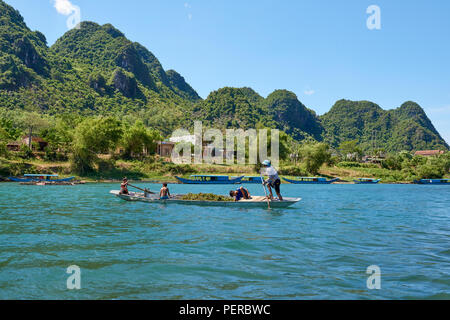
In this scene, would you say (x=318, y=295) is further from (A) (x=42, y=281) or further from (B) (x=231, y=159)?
(B) (x=231, y=159)

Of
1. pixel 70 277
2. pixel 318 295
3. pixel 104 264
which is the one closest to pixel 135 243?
pixel 104 264

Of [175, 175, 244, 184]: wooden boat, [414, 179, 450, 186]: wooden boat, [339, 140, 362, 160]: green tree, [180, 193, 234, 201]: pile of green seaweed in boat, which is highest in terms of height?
[339, 140, 362, 160]: green tree

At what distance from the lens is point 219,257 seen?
407 inches

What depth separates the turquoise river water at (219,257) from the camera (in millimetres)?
7414

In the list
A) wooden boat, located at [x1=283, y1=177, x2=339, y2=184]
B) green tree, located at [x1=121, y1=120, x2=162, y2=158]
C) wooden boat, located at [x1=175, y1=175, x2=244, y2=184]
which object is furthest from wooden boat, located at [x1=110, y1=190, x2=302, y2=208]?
green tree, located at [x1=121, y1=120, x2=162, y2=158]

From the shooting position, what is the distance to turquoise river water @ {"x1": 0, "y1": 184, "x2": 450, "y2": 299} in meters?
7.41

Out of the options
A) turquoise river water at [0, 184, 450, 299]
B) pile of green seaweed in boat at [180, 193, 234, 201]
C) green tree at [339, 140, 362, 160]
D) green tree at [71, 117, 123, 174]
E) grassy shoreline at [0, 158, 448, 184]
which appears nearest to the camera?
turquoise river water at [0, 184, 450, 299]

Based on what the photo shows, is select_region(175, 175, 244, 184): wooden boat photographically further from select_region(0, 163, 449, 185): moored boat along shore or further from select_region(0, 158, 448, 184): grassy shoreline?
select_region(0, 158, 448, 184): grassy shoreline

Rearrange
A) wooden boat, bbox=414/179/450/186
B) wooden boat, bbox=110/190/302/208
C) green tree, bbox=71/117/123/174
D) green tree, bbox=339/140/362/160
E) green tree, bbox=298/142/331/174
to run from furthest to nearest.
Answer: green tree, bbox=339/140/362/160 → green tree, bbox=298/142/331/174 → wooden boat, bbox=414/179/450/186 → green tree, bbox=71/117/123/174 → wooden boat, bbox=110/190/302/208

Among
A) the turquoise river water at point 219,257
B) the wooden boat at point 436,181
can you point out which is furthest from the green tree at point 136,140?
the wooden boat at point 436,181

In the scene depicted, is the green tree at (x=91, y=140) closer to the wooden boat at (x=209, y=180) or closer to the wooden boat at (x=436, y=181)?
the wooden boat at (x=209, y=180)

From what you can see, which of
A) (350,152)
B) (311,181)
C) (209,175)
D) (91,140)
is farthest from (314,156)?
(350,152)

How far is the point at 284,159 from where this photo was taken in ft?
292
